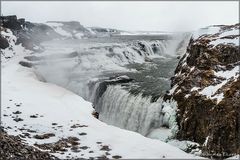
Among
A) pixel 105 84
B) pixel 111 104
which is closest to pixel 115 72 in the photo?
pixel 105 84

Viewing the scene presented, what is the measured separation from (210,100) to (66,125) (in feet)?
26.4

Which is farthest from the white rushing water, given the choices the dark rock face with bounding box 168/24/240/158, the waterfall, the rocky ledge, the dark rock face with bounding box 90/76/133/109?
the rocky ledge

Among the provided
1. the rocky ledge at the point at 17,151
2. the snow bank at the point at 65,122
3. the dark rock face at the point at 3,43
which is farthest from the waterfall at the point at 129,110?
the dark rock face at the point at 3,43

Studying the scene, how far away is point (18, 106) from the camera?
2317 centimetres

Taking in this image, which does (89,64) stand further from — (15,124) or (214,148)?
(214,148)

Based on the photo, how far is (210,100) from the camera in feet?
67.9

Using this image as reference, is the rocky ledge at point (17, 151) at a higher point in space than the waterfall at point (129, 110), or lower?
higher

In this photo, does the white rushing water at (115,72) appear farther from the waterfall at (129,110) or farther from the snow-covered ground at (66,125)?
the snow-covered ground at (66,125)

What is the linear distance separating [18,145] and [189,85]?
12.2m

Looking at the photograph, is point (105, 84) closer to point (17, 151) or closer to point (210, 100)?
point (210, 100)

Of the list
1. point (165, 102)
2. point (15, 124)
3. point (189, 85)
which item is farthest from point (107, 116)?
point (15, 124)

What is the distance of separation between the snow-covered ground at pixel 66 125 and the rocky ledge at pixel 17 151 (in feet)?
2.93

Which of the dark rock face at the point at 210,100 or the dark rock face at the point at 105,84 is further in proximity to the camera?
the dark rock face at the point at 105,84

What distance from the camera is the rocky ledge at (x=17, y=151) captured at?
14.3 m
